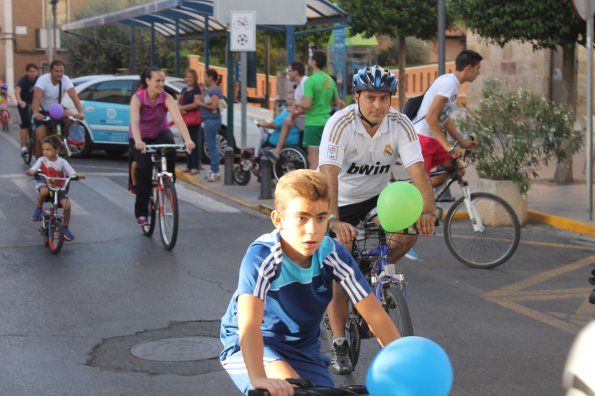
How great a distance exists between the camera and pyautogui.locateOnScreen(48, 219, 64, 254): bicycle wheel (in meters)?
9.95

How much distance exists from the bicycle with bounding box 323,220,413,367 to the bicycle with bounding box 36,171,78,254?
4.73m

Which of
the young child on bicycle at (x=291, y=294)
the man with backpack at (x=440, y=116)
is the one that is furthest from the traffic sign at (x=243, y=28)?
the young child on bicycle at (x=291, y=294)

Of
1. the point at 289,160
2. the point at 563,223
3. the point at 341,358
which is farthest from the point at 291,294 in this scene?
the point at 289,160

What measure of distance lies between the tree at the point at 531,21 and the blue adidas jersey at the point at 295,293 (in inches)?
452

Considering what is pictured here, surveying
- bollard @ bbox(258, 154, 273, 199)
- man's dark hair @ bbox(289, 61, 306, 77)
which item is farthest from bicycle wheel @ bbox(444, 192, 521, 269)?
man's dark hair @ bbox(289, 61, 306, 77)

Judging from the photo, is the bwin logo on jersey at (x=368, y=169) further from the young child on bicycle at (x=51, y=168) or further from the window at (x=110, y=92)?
the window at (x=110, y=92)

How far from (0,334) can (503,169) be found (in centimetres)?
637

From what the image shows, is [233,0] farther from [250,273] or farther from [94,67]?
[94,67]

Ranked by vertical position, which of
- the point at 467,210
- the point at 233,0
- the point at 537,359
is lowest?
the point at 537,359

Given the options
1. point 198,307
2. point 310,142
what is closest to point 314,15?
point 310,142

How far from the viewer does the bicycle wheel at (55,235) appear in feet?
32.6

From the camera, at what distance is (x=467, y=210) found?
375 inches

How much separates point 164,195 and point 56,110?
5.33 metres

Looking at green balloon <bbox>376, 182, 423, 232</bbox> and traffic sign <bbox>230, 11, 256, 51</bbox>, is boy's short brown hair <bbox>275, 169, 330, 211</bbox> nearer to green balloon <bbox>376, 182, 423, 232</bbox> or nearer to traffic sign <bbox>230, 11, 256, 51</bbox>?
green balloon <bbox>376, 182, 423, 232</bbox>
